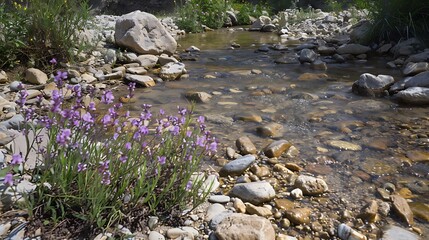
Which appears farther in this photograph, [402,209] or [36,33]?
[36,33]

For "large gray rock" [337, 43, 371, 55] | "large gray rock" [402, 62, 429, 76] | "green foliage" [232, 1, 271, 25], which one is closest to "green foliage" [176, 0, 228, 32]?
"green foliage" [232, 1, 271, 25]

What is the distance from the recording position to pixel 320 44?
8.18 metres

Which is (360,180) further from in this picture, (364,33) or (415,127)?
(364,33)

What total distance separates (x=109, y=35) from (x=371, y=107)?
4.55 meters

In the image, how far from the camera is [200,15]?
10945 mm

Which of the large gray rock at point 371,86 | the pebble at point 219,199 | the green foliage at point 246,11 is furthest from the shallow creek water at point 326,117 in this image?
the green foliage at point 246,11

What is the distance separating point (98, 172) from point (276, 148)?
1.64 meters

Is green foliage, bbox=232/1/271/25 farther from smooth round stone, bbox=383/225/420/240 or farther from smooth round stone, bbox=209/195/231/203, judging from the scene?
smooth round stone, bbox=383/225/420/240

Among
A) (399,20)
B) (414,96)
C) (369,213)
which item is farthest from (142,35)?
(369,213)

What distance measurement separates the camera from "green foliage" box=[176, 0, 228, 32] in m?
10.3

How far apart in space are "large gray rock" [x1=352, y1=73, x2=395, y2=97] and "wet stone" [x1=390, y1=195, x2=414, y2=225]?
2533 mm

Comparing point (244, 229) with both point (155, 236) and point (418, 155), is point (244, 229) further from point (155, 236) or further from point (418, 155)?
point (418, 155)

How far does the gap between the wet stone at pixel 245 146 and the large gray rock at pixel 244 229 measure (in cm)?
111

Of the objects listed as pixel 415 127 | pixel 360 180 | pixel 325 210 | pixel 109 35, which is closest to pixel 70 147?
pixel 325 210
